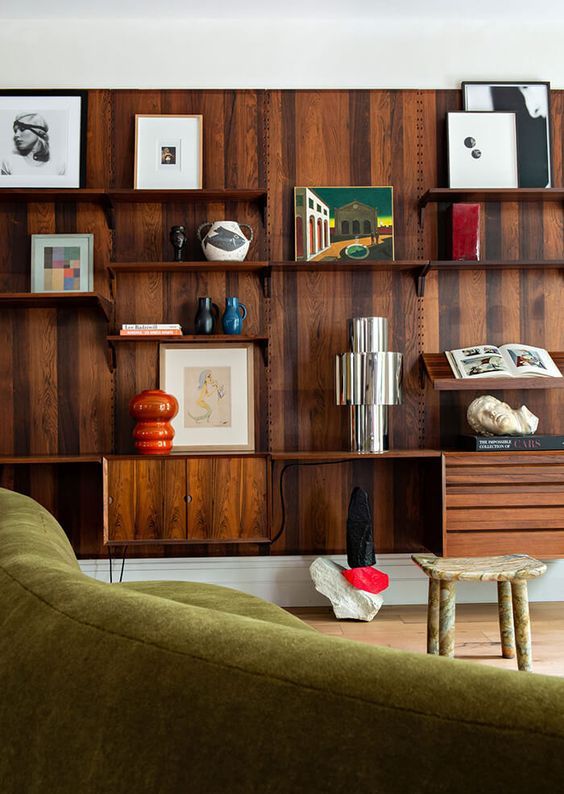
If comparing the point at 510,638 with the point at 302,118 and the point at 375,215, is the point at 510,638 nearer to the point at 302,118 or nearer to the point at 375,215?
the point at 375,215

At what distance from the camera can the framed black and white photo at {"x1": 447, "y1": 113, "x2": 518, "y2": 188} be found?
12.4 feet

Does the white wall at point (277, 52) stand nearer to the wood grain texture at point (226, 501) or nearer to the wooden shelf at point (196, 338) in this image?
the wooden shelf at point (196, 338)

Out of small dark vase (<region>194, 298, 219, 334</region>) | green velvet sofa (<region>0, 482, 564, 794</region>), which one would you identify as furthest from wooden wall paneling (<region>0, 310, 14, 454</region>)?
green velvet sofa (<region>0, 482, 564, 794</region>)

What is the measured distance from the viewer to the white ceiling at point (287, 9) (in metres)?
3.60

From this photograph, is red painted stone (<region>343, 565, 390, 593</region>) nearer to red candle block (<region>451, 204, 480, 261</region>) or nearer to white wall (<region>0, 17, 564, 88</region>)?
red candle block (<region>451, 204, 480, 261</region>)

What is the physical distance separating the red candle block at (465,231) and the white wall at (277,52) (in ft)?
2.30

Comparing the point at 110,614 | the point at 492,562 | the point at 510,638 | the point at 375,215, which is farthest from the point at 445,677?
the point at 375,215

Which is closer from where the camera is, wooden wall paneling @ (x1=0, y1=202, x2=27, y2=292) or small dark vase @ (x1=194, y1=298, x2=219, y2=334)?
small dark vase @ (x1=194, y1=298, x2=219, y2=334)

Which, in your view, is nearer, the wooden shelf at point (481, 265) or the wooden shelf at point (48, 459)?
the wooden shelf at point (48, 459)

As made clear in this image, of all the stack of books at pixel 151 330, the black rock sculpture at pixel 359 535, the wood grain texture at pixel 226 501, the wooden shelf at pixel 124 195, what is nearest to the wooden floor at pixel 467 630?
the black rock sculpture at pixel 359 535

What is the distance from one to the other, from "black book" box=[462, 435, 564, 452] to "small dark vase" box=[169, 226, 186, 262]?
1678 millimetres

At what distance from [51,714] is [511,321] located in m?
3.62

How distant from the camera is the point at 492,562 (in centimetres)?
281

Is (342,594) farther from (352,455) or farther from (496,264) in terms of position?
(496,264)
